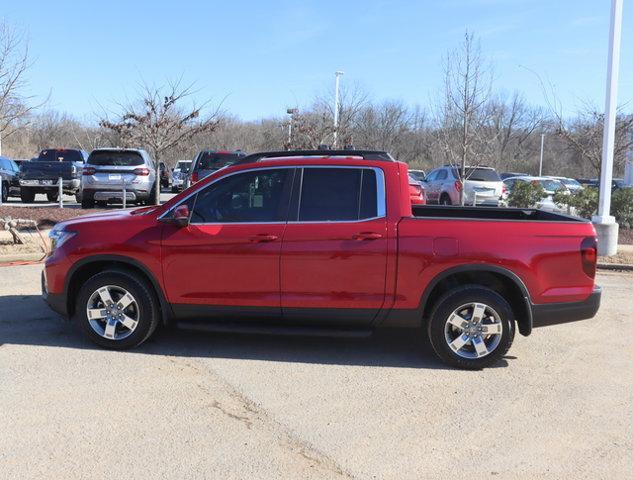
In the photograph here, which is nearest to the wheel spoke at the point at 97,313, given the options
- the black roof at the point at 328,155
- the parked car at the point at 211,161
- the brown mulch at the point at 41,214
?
the black roof at the point at 328,155

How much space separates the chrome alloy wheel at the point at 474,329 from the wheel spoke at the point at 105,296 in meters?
2.98

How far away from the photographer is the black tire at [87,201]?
648 inches

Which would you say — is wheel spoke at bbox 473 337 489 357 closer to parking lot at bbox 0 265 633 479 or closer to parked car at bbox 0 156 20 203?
parking lot at bbox 0 265 633 479

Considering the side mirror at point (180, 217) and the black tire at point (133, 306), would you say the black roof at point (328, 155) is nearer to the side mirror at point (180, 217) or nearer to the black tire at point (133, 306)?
the side mirror at point (180, 217)

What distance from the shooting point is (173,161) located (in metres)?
49.7

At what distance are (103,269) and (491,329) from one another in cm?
352

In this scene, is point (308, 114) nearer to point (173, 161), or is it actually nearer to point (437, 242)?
point (173, 161)

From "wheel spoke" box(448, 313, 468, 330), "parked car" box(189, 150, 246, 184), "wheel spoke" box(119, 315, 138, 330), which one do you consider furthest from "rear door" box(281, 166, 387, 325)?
"parked car" box(189, 150, 246, 184)

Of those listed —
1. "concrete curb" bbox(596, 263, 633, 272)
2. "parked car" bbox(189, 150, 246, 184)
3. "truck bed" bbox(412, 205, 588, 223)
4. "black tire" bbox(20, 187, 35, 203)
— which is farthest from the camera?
"black tire" bbox(20, 187, 35, 203)

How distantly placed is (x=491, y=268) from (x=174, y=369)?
278 cm

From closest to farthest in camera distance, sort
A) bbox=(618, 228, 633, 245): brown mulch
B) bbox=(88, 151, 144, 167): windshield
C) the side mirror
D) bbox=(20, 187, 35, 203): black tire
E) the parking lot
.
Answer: the parking lot, the side mirror, bbox=(618, 228, 633, 245): brown mulch, bbox=(88, 151, 144, 167): windshield, bbox=(20, 187, 35, 203): black tire

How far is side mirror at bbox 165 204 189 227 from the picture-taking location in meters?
5.40

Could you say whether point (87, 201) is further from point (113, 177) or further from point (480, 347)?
point (480, 347)

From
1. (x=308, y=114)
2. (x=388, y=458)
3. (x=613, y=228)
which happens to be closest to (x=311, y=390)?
(x=388, y=458)
